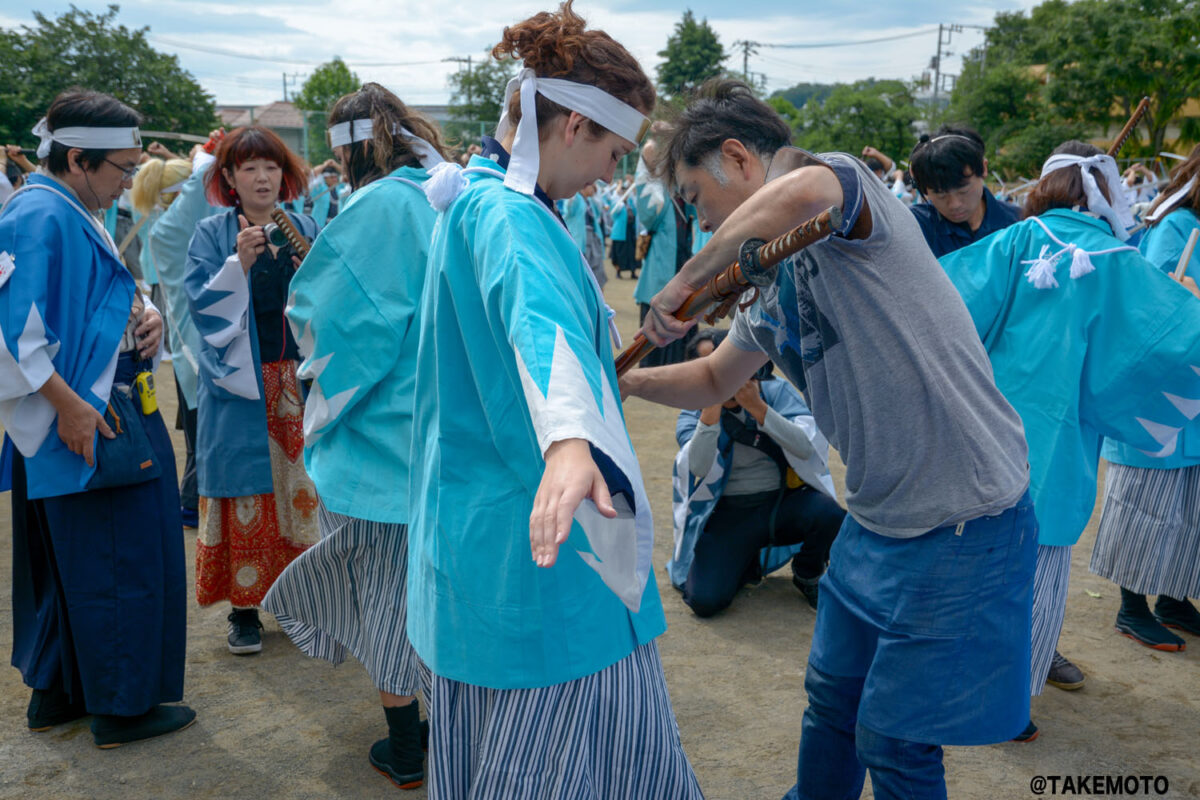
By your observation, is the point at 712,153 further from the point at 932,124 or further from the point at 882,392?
the point at 932,124

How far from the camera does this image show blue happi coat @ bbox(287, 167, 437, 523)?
249 centimetres

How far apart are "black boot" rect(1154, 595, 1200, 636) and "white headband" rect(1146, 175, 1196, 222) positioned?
151 centimetres

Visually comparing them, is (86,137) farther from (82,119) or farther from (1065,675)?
(1065,675)

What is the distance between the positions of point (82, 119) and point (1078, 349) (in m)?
2.92

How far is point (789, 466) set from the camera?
13.6ft

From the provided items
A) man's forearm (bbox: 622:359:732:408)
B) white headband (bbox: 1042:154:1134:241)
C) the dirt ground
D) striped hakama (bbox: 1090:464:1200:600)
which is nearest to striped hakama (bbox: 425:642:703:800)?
man's forearm (bbox: 622:359:732:408)

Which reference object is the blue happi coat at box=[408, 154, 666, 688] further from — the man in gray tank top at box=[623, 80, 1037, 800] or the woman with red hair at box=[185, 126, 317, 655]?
the woman with red hair at box=[185, 126, 317, 655]

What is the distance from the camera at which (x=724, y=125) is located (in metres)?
1.83

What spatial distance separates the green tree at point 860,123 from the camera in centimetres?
3247

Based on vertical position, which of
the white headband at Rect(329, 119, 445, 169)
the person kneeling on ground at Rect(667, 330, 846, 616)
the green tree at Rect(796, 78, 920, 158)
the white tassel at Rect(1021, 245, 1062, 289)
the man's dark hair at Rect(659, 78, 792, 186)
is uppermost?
the green tree at Rect(796, 78, 920, 158)

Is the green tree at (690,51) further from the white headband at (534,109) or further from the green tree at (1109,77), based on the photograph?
the white headband at (534,109)

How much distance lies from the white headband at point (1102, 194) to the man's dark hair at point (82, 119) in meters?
2.84

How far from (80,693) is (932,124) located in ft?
131

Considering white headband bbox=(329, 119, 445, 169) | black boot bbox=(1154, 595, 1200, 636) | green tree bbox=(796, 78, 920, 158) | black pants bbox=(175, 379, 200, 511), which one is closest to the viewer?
white headband bbox=(329, 119, 445, 169)
